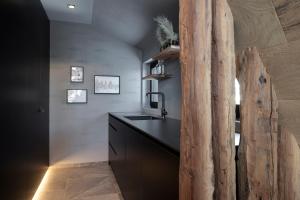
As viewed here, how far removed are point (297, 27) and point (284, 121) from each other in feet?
1.23

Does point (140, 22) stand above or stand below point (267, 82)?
above

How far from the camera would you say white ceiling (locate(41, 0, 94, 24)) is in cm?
297

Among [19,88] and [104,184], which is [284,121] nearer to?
[19,88]

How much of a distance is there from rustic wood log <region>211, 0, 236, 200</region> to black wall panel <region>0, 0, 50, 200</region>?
145 centimetres

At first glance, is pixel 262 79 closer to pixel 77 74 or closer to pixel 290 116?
pixel 290 116

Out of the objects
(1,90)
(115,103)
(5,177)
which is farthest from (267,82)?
(115,103)

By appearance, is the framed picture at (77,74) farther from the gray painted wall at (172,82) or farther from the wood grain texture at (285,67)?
the wood grain texture at (285,67)

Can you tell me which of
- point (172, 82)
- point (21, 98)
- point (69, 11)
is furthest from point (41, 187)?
point (69, 11)

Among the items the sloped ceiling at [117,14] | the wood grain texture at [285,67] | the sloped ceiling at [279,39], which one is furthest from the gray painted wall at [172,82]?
the wood grain texture at [285,67]

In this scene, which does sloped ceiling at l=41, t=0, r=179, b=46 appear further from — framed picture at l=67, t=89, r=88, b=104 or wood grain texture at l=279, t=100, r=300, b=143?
wood grain texture at l=279, t=100, r=300, b=143

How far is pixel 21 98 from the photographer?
2.01m

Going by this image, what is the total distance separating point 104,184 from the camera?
298 centimetres

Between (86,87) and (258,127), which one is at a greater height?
(86,87)

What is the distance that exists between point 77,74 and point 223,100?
3.29m
